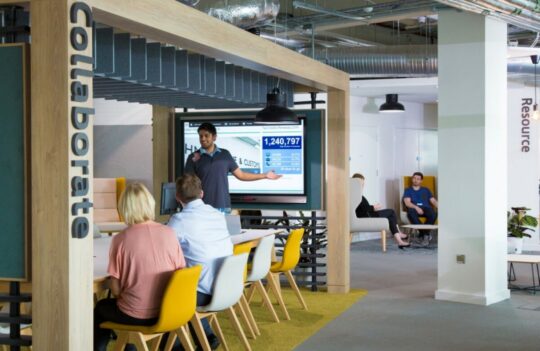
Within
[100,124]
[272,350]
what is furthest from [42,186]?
[100,124]

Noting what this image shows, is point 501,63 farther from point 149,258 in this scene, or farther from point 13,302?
point 13,302

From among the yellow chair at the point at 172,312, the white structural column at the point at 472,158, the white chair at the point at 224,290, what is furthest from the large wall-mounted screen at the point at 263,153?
the yellow chair at the point at 172,312

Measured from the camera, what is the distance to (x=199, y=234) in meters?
5.55

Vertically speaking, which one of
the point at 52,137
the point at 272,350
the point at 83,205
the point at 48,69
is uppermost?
the point at 48,69

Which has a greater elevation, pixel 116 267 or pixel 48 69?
pixel 48 69

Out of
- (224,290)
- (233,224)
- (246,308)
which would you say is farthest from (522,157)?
(224,290)

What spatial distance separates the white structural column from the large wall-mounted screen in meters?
1.70

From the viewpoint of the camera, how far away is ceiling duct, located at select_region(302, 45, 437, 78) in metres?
12.5

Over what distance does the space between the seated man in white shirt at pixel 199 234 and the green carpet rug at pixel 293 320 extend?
1.04 meters

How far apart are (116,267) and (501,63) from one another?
5.37 metres

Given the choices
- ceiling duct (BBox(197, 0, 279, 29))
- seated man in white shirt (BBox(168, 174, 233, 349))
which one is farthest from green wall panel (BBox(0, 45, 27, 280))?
ceiling duct (BBox(197, 0, 279, 29))

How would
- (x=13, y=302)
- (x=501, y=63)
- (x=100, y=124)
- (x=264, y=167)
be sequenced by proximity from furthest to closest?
(x=100, y=124) → (x=264, y=167) → (x=501, y=63) → (x=13, y=302)

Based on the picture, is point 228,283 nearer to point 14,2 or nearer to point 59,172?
point 59,172

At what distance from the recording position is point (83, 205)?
4254 millimetres
